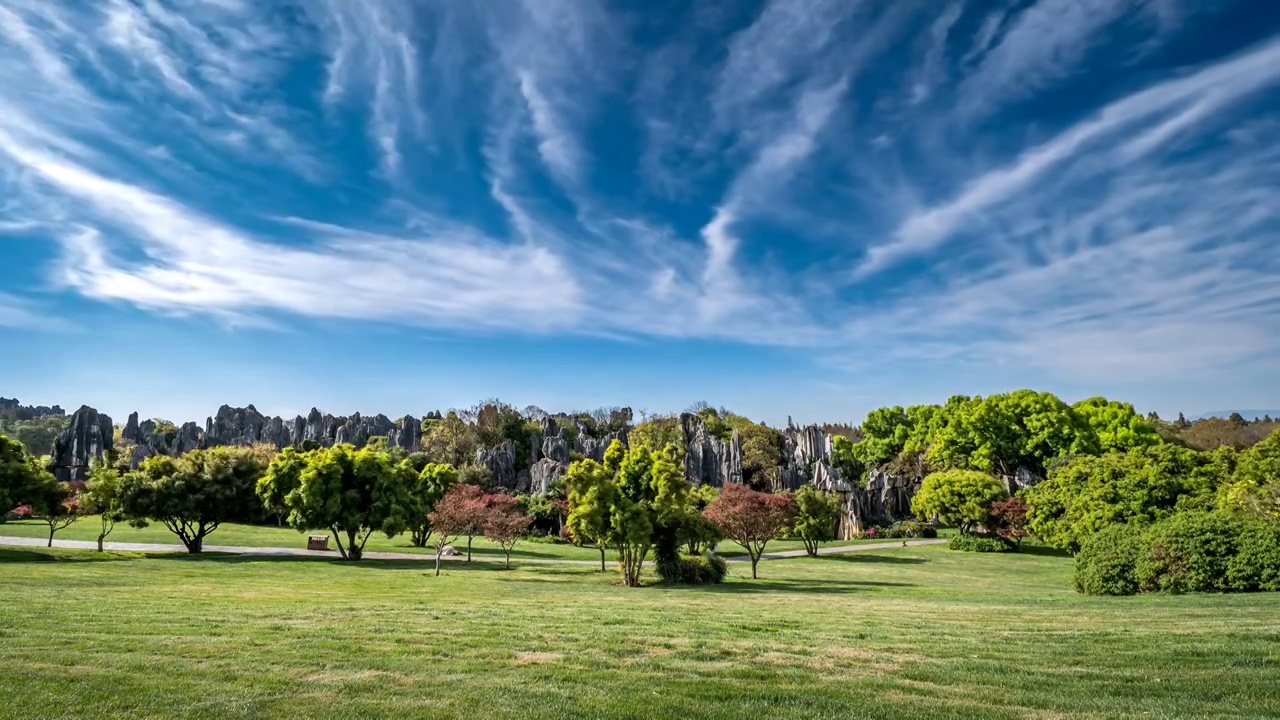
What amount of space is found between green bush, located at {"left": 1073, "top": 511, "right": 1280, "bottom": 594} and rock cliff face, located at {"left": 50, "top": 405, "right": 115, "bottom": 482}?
331 feet

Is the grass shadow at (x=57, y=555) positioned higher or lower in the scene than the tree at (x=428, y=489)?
lower

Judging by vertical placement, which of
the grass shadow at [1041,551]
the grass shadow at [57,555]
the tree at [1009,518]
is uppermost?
the tree at [1009,518]

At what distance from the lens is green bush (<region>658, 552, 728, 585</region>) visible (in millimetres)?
26297

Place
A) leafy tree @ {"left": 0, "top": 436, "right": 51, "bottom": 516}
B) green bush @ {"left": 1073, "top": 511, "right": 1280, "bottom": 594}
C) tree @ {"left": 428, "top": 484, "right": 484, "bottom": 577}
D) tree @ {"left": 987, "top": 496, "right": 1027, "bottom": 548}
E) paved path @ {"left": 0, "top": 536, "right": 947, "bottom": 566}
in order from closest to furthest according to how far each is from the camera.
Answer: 1. green bush @ {"left": 1073, "top": 511, "right": 1280, "bottom": 594}
2. tree @ {"left": 428, "top": 484, "right": 484, "bottom": 577}
3. leafy tree @ {"left": 0, "top": 436, "right": 51, "bottom": 516}
4. paved path @ {"left": 0, "top": 536, "right": 947, "bottom": 566}
5. tree @ {"left": 987, "top": 496, "right": 1027, "bottom": 548}

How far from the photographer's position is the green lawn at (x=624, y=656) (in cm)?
698

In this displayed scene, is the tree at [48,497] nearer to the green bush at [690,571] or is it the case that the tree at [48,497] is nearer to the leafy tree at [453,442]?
the green bush at [690,571]

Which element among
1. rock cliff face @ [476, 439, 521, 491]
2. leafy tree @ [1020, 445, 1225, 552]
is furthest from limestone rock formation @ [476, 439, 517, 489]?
leafy tree @ [1020, 445, 1225, 552]

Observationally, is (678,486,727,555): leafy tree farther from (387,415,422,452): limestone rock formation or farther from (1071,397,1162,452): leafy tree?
(387,415,422,452): limestone rock formation

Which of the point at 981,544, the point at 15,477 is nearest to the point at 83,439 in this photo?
the point at 15,477

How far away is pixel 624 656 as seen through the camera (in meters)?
9.43

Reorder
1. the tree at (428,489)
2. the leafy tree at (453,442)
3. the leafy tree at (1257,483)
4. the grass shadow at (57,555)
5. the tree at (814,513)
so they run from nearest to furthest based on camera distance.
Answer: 1. the leafy tree at (1257,483)
2. the grass shadow at (57,555)
3. the tree at (814,513)
4. the tree at (428,489)
5. the leafy tree at (453,442)

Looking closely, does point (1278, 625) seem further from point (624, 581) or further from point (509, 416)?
point (509, 416)

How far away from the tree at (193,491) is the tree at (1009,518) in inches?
1787

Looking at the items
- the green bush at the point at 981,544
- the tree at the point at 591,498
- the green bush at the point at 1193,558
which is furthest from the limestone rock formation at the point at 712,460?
the green bush at the point at 1193,558
